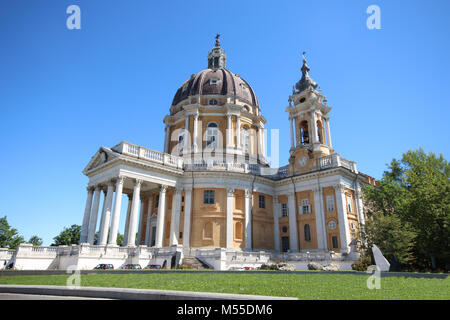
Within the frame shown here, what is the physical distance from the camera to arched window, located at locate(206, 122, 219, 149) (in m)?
42.8

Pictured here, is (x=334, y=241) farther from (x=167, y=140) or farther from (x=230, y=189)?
(x=167, y=140)

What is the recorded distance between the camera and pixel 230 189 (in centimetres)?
3547

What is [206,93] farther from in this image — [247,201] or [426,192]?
[426,192]

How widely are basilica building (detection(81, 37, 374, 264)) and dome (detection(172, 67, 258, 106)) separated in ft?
10.2

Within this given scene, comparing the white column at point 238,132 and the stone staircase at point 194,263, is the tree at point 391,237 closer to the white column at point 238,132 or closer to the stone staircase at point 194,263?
the stone staircase at point 194,263

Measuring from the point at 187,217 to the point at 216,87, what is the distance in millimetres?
21287

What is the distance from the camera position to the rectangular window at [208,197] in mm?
35469

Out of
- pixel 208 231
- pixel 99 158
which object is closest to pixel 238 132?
pixel 208 231

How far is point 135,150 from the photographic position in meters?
32.6

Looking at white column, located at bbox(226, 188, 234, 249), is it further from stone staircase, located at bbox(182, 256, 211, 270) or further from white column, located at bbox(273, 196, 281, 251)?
white column, located at bbox(273, 196, 281, 251)

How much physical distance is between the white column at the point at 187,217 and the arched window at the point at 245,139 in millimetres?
12819

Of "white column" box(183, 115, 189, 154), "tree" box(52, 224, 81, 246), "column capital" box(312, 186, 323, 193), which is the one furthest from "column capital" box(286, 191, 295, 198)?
"tree" box(52, 224, 81, 246)
